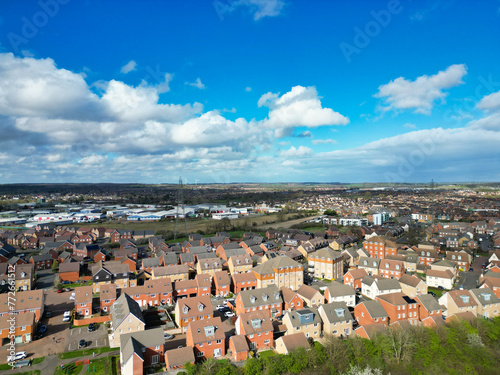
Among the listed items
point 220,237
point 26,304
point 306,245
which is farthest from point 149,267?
point 306,245

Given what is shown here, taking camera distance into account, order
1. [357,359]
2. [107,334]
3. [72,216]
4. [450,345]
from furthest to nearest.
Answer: [72,216], [107,334], [450,345], [357,359]

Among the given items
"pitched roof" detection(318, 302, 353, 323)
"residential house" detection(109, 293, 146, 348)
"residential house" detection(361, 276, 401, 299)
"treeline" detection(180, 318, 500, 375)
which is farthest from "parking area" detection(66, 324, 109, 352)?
"residential house" detection(361, 276, 401, 299)

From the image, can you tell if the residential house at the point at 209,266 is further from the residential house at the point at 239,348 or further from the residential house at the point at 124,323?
the residential house at the point at 239,348

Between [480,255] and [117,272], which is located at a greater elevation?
[117,272]

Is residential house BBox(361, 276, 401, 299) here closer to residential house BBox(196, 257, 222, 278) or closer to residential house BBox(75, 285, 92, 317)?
residential house BBox(196, 257, 222, 278)

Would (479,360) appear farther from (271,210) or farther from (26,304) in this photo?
(271,210)

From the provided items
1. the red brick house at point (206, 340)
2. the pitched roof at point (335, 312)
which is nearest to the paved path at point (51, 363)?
the red brick house at point (206, 340)
